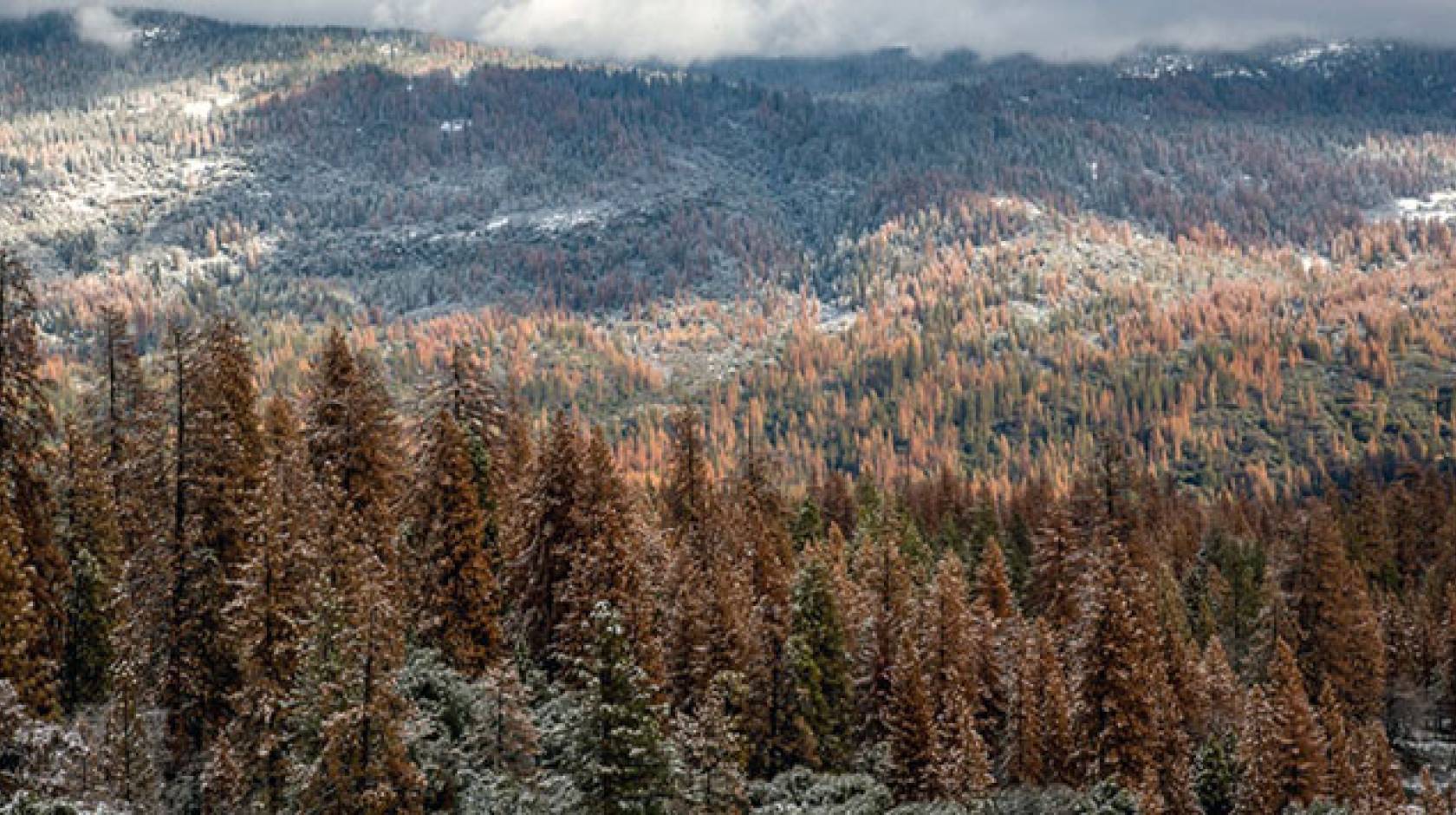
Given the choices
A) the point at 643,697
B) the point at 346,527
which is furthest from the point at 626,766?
the point at 346,527

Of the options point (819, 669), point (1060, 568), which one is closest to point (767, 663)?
point (819, 669)

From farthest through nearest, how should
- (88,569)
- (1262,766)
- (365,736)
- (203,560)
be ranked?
1. (1262,766)
2. (88,569)
3. (203,560)
4. (365,736)

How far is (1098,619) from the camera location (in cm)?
4719

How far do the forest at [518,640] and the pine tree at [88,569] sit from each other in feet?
0.49

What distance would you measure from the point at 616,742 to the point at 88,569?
23.9m

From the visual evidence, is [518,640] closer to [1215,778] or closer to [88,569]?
[88,569]

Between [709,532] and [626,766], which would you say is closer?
[626,766]

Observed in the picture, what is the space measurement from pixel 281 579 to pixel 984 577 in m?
40.0

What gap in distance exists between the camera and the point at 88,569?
148 feet

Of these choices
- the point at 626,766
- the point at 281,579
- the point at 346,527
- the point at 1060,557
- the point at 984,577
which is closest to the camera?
the point at 626,766

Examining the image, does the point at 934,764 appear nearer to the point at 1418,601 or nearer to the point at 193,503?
the point at 193,503

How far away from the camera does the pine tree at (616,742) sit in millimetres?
32906

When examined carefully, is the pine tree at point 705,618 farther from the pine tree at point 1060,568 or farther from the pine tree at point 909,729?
the pine tree at point 1060,568

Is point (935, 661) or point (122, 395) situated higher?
point (122, 395)
